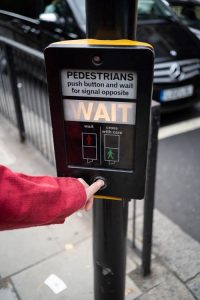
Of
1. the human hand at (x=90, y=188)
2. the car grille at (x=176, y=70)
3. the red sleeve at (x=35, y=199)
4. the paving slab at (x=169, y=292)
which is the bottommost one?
the paving slab at (x=169, y=292)

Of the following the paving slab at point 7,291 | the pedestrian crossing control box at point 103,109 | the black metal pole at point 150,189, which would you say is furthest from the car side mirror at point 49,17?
the pedestrian crossing control box at point 103,109

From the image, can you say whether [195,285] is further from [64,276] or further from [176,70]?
[176,70]

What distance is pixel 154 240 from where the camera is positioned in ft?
9.43

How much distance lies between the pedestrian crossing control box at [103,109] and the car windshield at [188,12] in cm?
462

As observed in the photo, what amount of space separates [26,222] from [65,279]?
4.56 ft

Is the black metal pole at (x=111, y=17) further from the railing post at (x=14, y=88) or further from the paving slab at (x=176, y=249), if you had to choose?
the railing post at (x=14, y=88)

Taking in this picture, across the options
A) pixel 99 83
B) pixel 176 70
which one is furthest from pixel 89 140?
pixel 176 70

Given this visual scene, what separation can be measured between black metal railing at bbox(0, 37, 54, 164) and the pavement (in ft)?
3.96

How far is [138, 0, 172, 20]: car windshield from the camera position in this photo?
5.72 m

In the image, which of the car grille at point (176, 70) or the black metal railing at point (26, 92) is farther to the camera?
the car grille at point (176, 70)

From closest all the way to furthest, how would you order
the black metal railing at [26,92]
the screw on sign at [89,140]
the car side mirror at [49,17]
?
1. the screw on sign at [89,140]
2. the black metal railing at [26,92]
3. the car side mirror at [49,17]

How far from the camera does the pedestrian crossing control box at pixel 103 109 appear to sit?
1.19 metres

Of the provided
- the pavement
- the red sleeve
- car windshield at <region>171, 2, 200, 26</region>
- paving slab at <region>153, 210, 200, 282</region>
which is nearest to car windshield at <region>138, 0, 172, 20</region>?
car windshield at <region>171, 2, 200, 26</region>

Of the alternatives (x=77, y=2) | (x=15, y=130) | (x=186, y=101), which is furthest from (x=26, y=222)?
(x=77, y=2)
